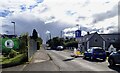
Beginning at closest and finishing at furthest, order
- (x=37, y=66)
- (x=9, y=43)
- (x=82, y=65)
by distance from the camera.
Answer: (x=37, y=66), (x=82, y=65), (x=9, y=43)

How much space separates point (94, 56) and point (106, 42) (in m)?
66.5

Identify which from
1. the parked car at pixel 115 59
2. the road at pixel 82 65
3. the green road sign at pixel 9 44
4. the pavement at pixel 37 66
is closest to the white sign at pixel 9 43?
the green road sign at pixel 9 44

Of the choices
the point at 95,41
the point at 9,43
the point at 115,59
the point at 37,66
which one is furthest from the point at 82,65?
the point at 95,41

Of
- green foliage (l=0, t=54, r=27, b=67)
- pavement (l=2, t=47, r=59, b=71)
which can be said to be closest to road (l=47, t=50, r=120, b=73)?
pavement (l=2, t=47, r=59, b=71)

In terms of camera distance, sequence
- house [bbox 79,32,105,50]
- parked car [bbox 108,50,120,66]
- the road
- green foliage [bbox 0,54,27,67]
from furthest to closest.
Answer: house [bbox 79,32,105,50]
green foliage [bbox 0,54,27,67]
parked car [bbox 108,50,120,66]
the road

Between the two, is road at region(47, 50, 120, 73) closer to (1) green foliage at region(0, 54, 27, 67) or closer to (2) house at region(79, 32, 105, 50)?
(1) green foliage at region(0, 54, 27, 67)

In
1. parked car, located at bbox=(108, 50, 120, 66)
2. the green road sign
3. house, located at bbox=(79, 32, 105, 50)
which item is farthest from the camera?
house, located at bbox=(79, 32, 105, 50)

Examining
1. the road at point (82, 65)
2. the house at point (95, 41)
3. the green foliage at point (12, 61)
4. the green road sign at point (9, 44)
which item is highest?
the house at point (95, 41)

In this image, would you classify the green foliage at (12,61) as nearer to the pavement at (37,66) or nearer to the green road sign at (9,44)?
the pavement at (37,66)

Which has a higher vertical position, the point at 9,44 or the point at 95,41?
the point at 95,41

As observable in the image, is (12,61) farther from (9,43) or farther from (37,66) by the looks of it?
(9,43)

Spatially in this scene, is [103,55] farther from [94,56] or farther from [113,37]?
[113,37]

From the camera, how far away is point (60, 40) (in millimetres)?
124562

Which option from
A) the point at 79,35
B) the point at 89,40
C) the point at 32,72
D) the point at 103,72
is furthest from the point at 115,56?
the point at 79,35
